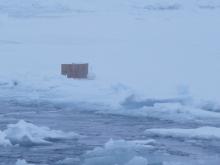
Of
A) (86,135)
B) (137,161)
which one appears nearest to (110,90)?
(86,135)

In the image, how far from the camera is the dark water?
9758 millimetres

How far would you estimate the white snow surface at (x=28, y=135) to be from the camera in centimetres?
1050

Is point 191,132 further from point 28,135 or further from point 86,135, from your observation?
point 28,135

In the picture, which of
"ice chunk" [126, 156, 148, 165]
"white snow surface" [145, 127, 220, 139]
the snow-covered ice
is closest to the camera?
"ice chunk" [126, 156, 148, 165]

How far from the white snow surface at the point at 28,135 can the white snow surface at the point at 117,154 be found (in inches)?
39.2

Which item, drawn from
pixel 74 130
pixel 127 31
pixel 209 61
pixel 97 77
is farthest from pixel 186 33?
pixel 74 130

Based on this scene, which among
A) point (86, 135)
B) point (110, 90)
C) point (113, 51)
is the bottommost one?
point (86, 135)

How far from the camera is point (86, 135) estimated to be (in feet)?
36.7

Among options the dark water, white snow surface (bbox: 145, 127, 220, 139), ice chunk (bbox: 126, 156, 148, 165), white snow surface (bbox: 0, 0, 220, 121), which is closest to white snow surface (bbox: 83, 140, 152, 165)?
ice chunk (bbox: 126, 156, 148, 165)

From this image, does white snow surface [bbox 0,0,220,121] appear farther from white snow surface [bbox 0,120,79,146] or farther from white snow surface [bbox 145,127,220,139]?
white snow surface [bbox 0,120,79,146]

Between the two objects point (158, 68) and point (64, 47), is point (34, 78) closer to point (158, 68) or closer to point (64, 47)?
point (158, 68)

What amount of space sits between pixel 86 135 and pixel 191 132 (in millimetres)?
1388

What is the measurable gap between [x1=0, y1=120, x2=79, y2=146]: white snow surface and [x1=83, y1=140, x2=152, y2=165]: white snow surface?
1.00 metres

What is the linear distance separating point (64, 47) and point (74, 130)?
1211 centimetres
